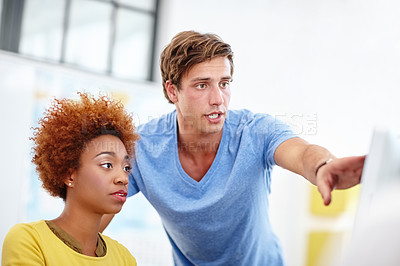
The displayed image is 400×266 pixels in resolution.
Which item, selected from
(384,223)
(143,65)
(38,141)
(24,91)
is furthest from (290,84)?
(384,223)

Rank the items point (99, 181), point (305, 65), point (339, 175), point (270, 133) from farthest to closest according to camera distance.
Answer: point (305, 65) < point (270, 133) < point (99, 181) < point (339, 175)

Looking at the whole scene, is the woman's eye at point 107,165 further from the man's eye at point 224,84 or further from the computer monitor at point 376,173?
the computer monitor at point 376,173

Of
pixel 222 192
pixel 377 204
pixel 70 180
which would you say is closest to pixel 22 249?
pixel 70 180

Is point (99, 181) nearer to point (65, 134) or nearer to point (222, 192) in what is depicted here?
point (65, 134)

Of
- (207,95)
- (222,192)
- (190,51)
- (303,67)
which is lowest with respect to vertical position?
(222,192)

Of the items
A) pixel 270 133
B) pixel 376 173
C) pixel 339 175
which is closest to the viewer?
pixel 376 173

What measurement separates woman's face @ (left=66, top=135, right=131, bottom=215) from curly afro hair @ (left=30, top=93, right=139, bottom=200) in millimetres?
25

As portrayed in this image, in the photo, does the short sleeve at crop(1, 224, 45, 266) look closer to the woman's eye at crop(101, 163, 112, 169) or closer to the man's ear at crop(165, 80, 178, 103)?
the woman's eye at crop(101, 163, 112, 169)

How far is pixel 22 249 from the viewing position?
35.9 inches

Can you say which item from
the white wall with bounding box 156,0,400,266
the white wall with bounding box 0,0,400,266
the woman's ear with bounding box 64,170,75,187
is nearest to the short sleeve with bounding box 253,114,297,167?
the woman's ear with bounding box 64,170,75,187

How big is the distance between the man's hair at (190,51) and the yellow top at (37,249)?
678 millimetres

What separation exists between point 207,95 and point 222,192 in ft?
1.04

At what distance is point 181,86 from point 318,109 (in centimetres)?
222

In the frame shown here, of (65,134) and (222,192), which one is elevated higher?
(65,134)
